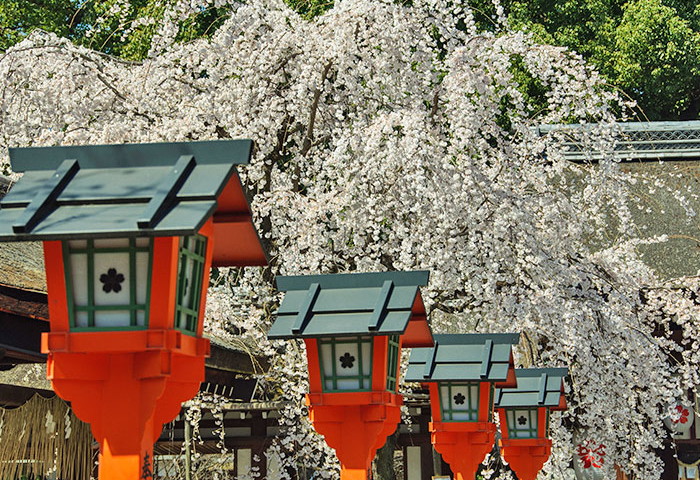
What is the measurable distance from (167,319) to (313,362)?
2.20 meters

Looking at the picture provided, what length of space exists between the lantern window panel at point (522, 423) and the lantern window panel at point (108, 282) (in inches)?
269

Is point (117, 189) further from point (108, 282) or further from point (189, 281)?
point (189, 281)

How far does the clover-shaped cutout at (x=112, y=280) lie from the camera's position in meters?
3.76

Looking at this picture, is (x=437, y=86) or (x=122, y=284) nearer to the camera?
(x=122, y=284)

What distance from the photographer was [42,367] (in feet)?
25.1

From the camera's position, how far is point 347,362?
19.0ft

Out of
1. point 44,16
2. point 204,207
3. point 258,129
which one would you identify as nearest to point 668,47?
point 44,16

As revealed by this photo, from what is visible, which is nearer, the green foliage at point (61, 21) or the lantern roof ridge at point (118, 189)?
the lantern roof ridge at point (118, 189)

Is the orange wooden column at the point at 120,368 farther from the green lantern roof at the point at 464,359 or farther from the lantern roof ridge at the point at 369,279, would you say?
the green lantern roof at the point at 464,359

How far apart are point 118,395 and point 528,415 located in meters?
6.89

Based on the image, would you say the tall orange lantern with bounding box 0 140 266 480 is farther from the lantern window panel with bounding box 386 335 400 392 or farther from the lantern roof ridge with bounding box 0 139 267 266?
the lantern window panel with bounding box 386 335 400 392

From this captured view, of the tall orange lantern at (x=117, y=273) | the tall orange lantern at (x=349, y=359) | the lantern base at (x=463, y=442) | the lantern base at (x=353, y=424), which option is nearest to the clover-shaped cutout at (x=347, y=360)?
the tall orange lantern at (x=349, y=359)

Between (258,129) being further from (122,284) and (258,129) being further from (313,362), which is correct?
(122,284)

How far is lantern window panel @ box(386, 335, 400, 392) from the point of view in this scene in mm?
6023
